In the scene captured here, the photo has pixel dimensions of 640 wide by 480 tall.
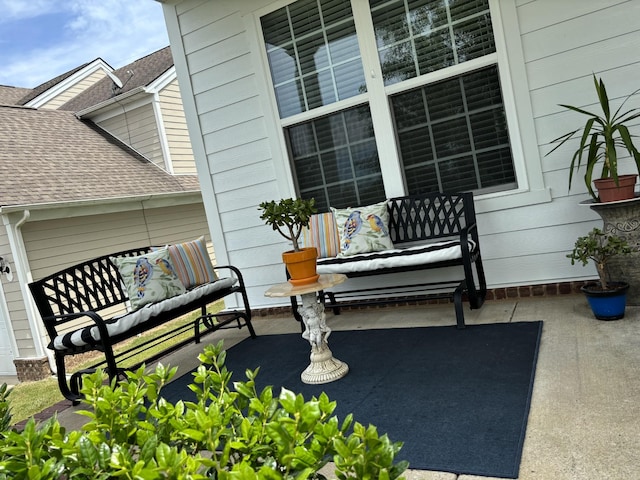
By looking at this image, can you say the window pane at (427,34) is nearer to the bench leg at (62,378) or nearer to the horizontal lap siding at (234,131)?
the horizontal lap siding at (234,131)

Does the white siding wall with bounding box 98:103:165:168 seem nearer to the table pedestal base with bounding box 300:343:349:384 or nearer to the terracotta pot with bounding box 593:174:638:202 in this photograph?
the table pedestal base with bounding box 300:343:349:384

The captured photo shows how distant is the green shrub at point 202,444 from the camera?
64 cm

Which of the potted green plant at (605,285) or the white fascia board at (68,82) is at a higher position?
the white fascia board at (68,82)

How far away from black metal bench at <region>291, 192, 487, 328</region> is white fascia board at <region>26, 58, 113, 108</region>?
8.46 metres

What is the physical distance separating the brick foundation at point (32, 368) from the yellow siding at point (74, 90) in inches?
234

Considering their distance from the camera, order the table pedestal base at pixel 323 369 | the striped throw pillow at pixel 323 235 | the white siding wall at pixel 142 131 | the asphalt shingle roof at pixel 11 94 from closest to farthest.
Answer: the table pedestal base at pixel 323 369 < the striped throw pillow at pixel 323 235 < the white siding wall at pixel 142 131 < the asphalt shingle roof at pixel 11 94

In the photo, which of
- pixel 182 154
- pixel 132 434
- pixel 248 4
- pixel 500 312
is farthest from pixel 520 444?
pixel 182 154

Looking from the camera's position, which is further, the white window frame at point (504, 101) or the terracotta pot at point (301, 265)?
the white window frame at point (504, 101)

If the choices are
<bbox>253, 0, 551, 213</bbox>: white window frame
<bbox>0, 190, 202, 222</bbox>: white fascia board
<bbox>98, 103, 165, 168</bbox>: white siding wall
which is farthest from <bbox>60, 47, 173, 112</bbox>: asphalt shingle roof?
<bbox>253, 0, 551, 213</bbox>: white window frame

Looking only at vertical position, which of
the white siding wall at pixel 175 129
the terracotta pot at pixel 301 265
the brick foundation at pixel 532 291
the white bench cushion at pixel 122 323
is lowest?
the brick foundation at pixel 532 291

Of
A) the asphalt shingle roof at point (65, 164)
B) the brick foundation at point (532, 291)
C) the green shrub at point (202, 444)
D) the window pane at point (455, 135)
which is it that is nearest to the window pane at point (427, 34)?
the window pane at point (455, 135)

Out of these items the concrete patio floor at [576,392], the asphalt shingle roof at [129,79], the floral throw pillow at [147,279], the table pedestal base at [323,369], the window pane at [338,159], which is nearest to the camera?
the concrete patio floor at [576,392]

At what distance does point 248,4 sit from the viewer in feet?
14.1

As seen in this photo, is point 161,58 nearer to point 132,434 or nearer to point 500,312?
point 500,312
